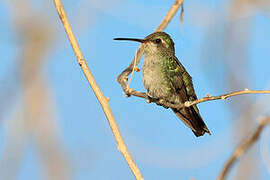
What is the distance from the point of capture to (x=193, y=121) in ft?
13.0

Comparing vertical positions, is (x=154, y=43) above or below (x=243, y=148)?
above

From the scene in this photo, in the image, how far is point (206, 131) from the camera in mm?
3900

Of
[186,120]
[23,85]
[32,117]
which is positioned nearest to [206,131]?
[186,120]

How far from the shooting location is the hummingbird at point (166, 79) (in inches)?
157

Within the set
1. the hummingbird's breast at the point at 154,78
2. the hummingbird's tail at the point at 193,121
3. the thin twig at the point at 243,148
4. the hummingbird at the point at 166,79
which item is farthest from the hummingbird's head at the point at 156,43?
the thin twig at the point at 243,148

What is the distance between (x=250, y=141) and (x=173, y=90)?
2.03m

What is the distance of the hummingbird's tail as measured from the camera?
12.9 feet

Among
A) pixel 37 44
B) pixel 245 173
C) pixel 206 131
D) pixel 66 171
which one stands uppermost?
pixel 37 44

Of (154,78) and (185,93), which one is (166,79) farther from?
(185,93)

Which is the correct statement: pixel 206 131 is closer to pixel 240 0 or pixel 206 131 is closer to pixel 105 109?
pixel 240 0

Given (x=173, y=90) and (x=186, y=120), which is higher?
(x=173, y=90)

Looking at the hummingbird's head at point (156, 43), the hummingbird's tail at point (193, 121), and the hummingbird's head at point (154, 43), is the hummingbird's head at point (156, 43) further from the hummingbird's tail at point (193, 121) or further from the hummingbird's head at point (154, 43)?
the hummingbird's tail at point (193, 121)

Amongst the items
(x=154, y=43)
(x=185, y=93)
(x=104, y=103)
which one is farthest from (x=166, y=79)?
(x=104, y=103)

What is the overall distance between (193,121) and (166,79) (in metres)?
0.52
